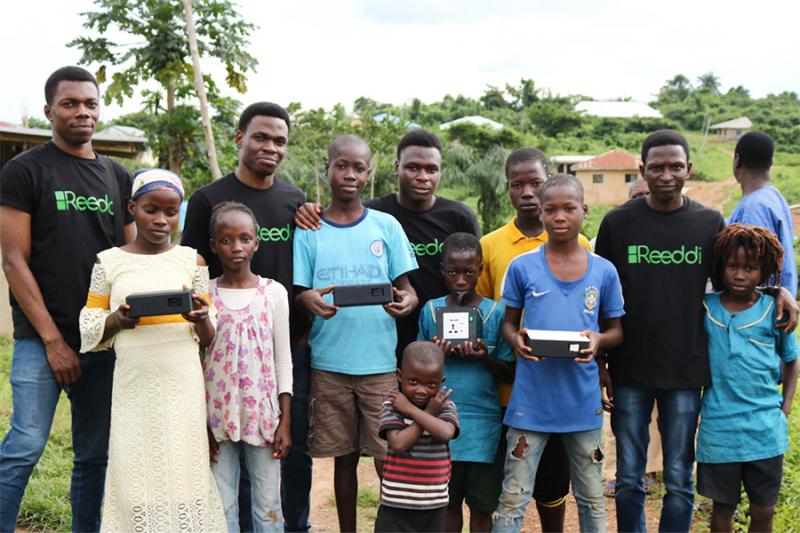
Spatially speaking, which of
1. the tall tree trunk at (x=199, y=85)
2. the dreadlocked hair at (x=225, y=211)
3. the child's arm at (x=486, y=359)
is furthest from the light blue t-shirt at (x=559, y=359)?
the tall tree trunk at (x=199, y=85)

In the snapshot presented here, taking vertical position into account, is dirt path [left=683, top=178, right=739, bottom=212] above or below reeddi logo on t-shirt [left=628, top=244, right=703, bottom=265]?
below

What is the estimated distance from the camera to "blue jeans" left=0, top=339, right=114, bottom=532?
11.0 ft

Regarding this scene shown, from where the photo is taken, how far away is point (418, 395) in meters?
3.12

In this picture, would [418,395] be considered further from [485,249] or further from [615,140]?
[615,140]

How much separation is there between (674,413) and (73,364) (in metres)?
2.91

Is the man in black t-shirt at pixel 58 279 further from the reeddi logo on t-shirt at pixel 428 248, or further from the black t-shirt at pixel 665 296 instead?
the black t-shirt at pixel 665 296

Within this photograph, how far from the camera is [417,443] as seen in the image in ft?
10.3

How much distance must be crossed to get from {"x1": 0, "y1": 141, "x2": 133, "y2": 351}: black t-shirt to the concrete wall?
36.5 m

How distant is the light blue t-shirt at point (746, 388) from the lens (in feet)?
11.1

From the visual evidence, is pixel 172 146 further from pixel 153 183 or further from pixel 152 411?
pixel 152 411

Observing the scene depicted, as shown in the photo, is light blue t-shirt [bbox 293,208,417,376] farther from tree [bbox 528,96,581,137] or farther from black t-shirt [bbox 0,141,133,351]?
tree [bbox 528,96,581,137]

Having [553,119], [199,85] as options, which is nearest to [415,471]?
[199,85]

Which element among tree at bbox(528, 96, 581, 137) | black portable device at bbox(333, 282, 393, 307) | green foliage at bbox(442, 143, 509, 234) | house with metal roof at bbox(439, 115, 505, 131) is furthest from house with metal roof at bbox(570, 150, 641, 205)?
black portable device at bbox(333, 282, 393, 307)

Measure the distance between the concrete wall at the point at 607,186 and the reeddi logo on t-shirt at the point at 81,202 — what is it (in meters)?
36.4
